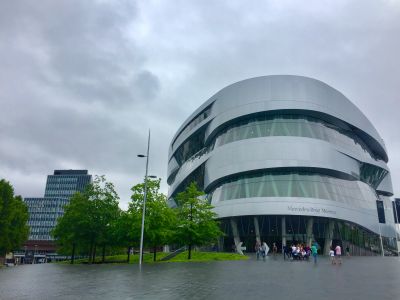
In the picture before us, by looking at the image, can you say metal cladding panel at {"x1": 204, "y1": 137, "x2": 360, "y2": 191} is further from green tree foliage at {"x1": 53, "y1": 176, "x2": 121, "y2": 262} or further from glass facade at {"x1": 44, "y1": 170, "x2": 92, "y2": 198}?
glass facade at {"x1": 44, "y1": 170, "x2": 92, "y2": 198}

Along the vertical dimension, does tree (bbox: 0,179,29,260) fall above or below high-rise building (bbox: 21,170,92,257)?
below

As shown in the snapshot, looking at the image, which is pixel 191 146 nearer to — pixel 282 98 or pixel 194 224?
pixel 282 98

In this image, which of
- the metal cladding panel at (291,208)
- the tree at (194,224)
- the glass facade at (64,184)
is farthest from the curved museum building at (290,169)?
the glass facade at (64,184)

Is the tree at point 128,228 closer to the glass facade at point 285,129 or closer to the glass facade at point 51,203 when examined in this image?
the glass facade at point 285,129

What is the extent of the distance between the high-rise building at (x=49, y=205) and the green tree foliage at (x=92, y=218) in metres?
94.7

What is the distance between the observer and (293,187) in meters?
50.6

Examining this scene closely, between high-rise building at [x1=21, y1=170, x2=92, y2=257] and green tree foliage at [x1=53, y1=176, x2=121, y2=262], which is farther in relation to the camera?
high-rise building at [x1=21, y1=170, x2=92, y2=257]

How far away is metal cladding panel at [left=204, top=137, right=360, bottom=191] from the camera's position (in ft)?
169

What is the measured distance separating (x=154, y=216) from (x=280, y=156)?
2299 centimetres

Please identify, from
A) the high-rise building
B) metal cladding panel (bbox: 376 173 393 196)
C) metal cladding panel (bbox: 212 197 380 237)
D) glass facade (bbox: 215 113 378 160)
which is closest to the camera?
metal cladding panel (bbox: 212 197 380 237)

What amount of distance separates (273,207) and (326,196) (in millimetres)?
8105

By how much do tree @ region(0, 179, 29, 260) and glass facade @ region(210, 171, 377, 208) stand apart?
1119 inches

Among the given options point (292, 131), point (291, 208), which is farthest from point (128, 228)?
point (292, 131)

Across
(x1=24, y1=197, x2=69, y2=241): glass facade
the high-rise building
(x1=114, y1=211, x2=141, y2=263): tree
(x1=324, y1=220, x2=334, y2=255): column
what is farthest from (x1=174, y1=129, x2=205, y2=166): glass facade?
(x1=24, y1=197, x2=69, y2=241): glass facade
